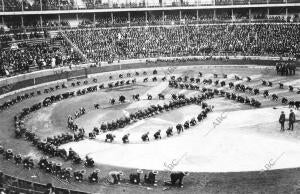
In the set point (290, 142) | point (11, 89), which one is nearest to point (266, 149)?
point (290, 142)

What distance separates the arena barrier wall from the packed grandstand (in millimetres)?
389

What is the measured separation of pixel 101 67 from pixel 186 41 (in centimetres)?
2108

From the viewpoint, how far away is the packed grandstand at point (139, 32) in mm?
76938

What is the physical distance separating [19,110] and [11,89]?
36.3 feet

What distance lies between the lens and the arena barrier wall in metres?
63.3

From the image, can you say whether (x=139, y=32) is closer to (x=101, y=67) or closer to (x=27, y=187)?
(x=101, y=67)

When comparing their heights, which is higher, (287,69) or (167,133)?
(287,69)

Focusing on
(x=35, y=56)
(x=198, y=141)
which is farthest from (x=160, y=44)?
(x=198, y=141)

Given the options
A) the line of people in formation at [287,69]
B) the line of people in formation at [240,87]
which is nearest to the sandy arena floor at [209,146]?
the line of people in formation at [240,87]

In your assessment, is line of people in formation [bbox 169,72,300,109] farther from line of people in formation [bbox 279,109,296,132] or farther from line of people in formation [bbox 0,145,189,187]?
line of people in formation [bbox 0,145,189,187]

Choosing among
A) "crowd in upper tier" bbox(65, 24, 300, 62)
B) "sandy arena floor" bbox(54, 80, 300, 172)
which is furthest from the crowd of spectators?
"sandy arena floor" bbox(54, 80, 300, 172)

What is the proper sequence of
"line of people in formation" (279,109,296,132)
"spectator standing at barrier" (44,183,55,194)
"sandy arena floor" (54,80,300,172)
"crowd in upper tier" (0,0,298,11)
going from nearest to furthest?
"spectator standing at barrier" (44,183,55,194) < "sandy arena floor" (54,80,300,172) < "line of people in formation" (279,109,296,132) < "crowd in upper tier" (0,0,298,11)

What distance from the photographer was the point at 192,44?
283 ft

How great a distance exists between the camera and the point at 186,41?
8781 centimetres
